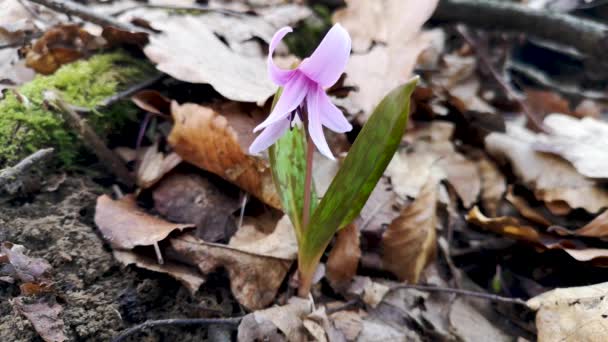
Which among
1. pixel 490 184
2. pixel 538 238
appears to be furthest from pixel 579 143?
pixel 538 238

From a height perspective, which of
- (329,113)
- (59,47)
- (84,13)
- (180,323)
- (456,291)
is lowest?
(456,291)

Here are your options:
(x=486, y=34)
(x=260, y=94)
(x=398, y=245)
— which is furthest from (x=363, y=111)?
(x=486, y=34)

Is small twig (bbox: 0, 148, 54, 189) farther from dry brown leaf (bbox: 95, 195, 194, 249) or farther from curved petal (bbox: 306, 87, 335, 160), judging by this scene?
curved petal (bbox: 306, 87, 335, 160)

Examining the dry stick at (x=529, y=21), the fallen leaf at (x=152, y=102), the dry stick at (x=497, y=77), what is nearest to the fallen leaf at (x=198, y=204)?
the fallen leaf at (x=152, y=102)

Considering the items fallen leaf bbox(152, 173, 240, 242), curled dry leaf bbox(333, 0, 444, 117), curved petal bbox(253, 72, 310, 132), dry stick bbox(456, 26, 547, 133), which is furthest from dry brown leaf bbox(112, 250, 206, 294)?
dry stick bbox(456, 26, 547, 133)

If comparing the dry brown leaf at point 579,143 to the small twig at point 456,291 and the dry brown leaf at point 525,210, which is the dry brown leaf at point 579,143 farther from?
the small twig at point 456,291

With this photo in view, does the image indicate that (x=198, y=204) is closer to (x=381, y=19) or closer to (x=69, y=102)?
(x=69, y=102)

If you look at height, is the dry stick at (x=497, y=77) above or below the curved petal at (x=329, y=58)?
below
